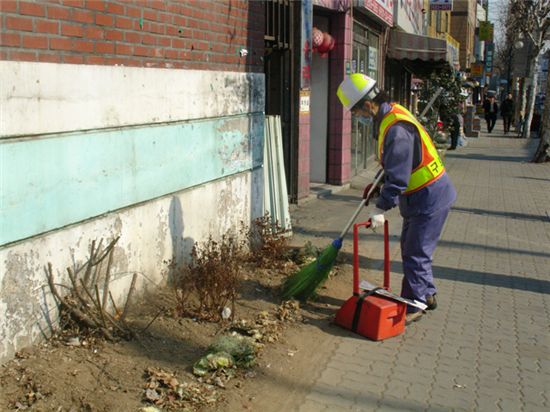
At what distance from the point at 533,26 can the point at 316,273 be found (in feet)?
91.2

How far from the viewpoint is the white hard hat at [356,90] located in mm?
4973

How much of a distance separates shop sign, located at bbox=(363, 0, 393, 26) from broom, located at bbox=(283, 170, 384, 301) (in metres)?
7.64

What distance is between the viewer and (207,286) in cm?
485

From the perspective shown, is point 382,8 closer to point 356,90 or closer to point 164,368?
point 356,90

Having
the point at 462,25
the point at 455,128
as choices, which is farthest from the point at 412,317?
the point at 462,25

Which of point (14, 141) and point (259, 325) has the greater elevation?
point (14, 141)

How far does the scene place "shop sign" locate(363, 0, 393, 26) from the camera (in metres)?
12.3

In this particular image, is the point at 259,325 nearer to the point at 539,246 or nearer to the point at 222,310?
the point at 222,310

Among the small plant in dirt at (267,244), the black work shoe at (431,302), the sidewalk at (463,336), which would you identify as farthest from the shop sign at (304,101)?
the black work shoe at (431,302)

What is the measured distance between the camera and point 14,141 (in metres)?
3.56

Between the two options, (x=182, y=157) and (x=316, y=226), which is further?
(x=316, y=226)

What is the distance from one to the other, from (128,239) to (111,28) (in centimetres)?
148

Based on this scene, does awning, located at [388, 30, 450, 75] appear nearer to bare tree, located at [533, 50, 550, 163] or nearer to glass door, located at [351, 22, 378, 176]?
glass door, located at [351, 22, 378, 176]

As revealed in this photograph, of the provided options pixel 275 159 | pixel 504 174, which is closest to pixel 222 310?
pixel 275 159
